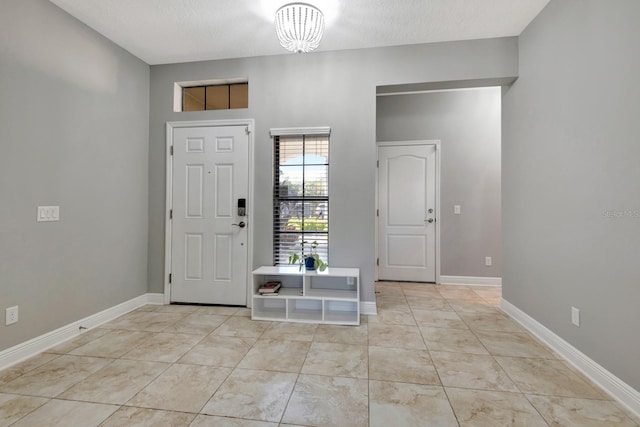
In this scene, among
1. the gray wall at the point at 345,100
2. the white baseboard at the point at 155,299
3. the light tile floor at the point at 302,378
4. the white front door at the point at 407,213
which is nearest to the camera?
the light tile floor at the point at 302,378

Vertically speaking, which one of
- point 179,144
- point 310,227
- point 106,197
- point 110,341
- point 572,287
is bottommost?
point 110,341

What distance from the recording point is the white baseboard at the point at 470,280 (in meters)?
4.12

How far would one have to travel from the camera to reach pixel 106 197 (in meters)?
2.79

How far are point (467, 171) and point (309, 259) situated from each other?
2.81m

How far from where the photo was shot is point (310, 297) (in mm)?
2768

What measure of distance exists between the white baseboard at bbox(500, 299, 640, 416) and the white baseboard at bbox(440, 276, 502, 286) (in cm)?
143

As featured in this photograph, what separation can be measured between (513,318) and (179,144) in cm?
400

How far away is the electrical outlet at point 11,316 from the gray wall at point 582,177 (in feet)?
12.8

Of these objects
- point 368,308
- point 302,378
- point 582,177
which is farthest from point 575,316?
point 302,378

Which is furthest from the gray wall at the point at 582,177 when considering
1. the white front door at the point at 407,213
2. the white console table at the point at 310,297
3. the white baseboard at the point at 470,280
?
the white console table at the point at 310,297

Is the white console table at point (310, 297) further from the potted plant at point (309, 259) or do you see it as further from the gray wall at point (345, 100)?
the gray wall at point (345, 100)

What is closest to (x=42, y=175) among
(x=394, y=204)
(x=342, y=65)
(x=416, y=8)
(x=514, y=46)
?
(x=342, y=65)

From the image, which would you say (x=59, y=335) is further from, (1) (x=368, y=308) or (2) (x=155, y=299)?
(1) (x=368, y=308)

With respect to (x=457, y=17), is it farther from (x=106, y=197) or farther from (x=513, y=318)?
(x=106, y=197)
